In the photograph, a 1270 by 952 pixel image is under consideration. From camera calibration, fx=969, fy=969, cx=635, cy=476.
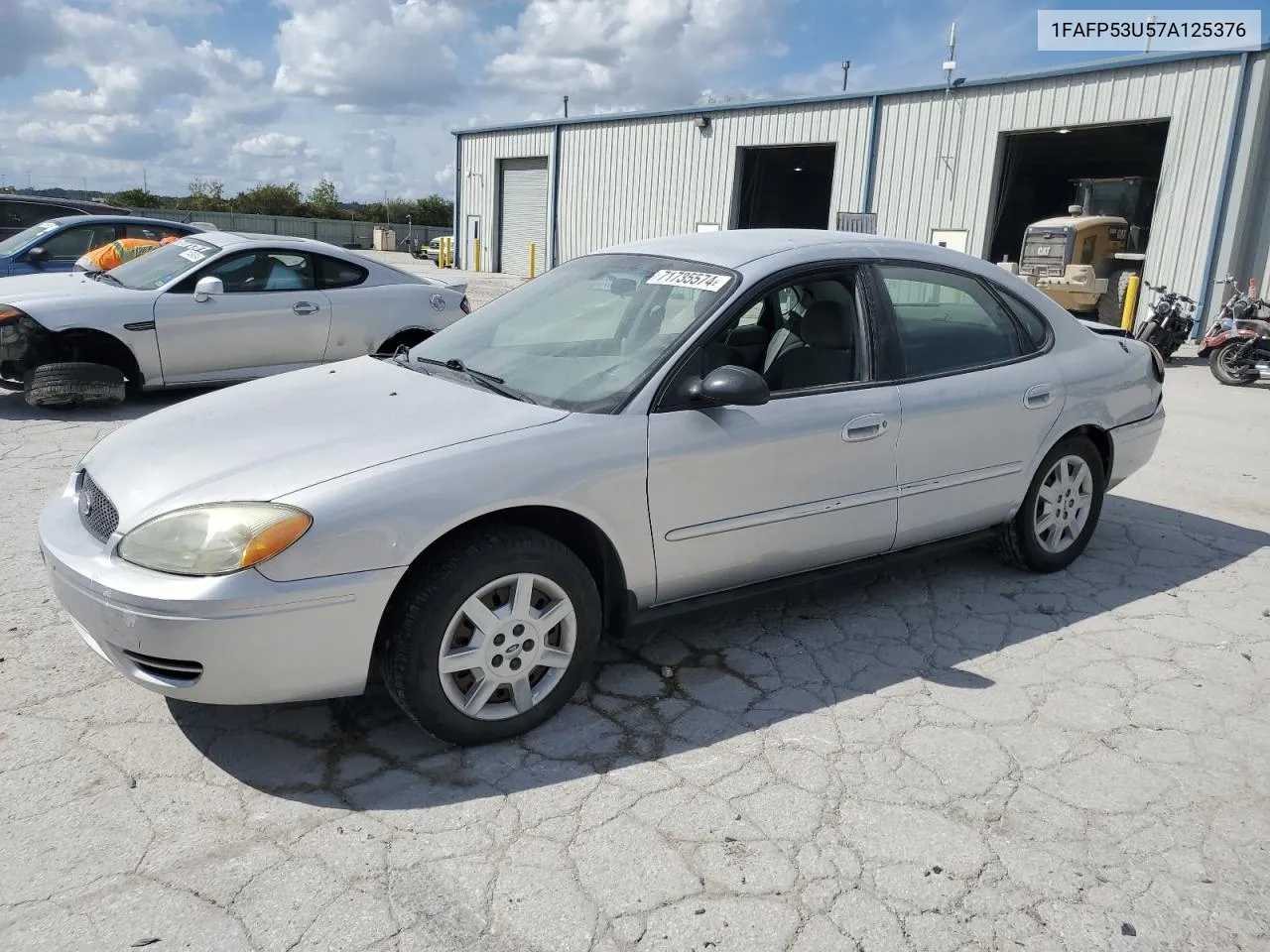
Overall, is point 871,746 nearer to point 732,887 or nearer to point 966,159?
point 732,887

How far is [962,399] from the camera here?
3.96m

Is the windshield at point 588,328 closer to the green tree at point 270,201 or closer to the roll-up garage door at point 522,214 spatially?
the roll-up garage door at point 522,214

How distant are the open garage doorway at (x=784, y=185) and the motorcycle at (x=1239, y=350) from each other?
11657 millimetres

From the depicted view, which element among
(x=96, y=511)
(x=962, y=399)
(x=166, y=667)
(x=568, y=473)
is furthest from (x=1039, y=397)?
(x=96, y=511)

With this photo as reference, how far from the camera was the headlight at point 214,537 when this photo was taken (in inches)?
101

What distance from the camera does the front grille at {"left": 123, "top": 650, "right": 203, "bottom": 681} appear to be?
2607mm

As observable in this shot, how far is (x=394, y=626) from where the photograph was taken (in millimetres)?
2801

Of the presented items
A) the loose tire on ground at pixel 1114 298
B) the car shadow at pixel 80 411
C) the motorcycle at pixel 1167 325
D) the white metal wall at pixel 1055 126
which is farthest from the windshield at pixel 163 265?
the white metal wall at pixel 1055 126

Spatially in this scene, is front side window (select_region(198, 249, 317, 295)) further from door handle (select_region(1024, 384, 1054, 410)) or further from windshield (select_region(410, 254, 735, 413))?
door handle (select_region(1024, 384, 1054, 410))

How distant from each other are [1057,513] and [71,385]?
663 cm

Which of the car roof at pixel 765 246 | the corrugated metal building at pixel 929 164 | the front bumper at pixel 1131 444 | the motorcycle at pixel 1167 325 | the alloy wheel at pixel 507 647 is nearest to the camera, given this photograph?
the alloy wheel at pixel 507 647

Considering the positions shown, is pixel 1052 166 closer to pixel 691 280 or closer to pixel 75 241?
pixel 75 241

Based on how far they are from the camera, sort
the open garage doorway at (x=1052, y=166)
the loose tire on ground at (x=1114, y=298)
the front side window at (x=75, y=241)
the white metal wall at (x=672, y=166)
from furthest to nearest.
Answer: the white metal wall at (x=672, y=166), the open garage doorway at (x=1052, y=166), the loose tire on ground at (x=1114, y=298), the front side window at (x=75, y=241)

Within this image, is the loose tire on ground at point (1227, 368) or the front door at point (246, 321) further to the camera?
the loose tire on ground at point (1227, 368)
